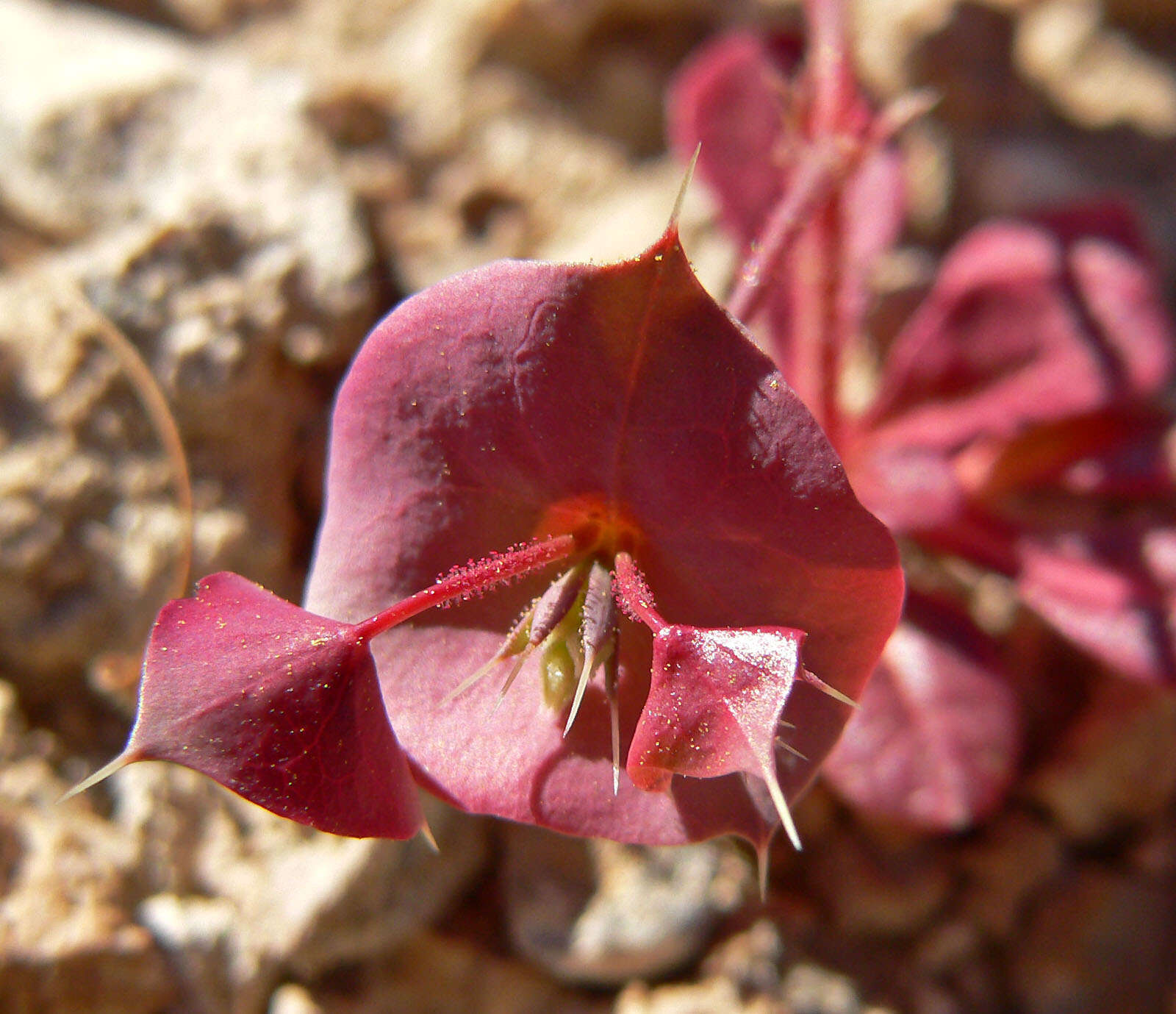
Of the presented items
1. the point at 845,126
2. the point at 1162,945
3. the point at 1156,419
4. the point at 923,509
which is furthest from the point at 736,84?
the point at 1162,945

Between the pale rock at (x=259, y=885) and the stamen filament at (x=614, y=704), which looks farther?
the pale rock at (x=259, y=885)

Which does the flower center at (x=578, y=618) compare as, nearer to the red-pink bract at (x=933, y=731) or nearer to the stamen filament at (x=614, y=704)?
the stamen filament at (x=614, y=704)

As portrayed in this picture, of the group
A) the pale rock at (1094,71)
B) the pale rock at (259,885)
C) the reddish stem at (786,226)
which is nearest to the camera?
the reddish stem at (786,226)

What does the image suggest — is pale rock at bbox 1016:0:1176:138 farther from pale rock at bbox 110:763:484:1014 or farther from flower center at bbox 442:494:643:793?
pale rock at bbox 110:763:484:1014

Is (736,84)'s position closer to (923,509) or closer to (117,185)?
(923,509)

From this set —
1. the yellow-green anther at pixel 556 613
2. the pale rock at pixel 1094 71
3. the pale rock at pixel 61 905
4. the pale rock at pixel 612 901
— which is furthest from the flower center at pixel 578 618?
the pale rock at pixel 1094 71

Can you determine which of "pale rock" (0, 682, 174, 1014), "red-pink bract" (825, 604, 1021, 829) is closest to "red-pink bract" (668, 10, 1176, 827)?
"red-pink bract" (825, 604, 1021, 829)
